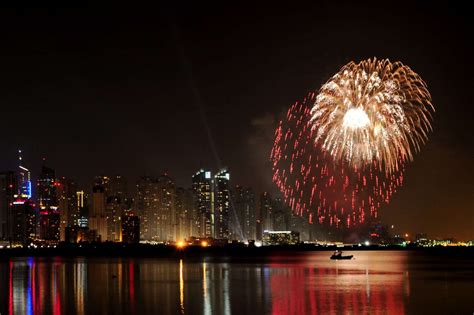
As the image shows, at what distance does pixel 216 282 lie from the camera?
57906 mm

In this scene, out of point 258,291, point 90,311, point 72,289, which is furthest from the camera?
point 72,289

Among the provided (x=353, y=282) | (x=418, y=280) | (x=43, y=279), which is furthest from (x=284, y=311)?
(x=43, y=279)

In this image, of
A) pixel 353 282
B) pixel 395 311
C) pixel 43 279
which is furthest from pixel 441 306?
pixel 43 279

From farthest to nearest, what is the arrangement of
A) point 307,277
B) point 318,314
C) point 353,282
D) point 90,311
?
point 307,277
point 353,282
point 90,311
point 318,314

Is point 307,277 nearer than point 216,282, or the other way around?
point 216,282

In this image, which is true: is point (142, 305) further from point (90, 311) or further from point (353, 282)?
point (353, 282)

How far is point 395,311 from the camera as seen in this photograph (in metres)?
37.2

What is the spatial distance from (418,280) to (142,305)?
87.8 ft

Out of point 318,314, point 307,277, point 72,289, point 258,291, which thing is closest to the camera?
point 318,314

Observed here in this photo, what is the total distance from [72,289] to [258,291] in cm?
1310

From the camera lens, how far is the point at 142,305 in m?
41.0

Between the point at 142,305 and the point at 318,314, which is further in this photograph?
the point at 142,305

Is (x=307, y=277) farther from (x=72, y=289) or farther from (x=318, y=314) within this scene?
(x=318, y=314)

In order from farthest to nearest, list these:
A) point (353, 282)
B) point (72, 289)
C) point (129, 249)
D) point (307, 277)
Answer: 1. point (129, 249)
2. point (307, 277)
3. point (353, 282)
4. point (72, 289)
